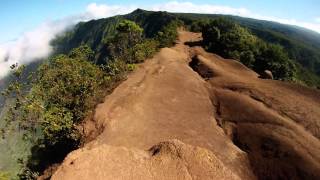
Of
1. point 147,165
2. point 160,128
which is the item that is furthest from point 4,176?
point 160,128

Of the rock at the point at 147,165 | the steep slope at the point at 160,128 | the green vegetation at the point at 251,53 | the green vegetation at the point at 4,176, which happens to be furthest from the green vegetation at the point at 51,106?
the green vegetation at the point at 251,53

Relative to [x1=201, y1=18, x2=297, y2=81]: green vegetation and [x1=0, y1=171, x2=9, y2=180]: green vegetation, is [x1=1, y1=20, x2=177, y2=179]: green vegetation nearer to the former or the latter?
[x1=0, y1=171, x2=9, y2=180]: green vegetation

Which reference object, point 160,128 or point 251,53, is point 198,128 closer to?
point 160,128

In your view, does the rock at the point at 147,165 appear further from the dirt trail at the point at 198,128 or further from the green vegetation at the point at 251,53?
the green vegetation at the point at 251,53

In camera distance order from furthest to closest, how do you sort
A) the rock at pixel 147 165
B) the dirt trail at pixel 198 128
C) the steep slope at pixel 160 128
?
1. the dirt trail at pixel 198 128
2. the steep slope at pixel 160 128
3. the rock at pixel 147 165

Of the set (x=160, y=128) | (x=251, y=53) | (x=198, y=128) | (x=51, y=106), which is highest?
(x=198, y=128)

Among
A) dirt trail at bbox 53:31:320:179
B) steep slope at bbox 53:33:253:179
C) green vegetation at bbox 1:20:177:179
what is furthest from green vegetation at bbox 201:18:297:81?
green vegetation at bbox 1:20:177:179

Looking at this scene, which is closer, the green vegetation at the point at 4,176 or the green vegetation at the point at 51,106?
the green vegetation at the point at 4,176

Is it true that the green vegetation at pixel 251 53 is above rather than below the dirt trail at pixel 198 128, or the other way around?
below
